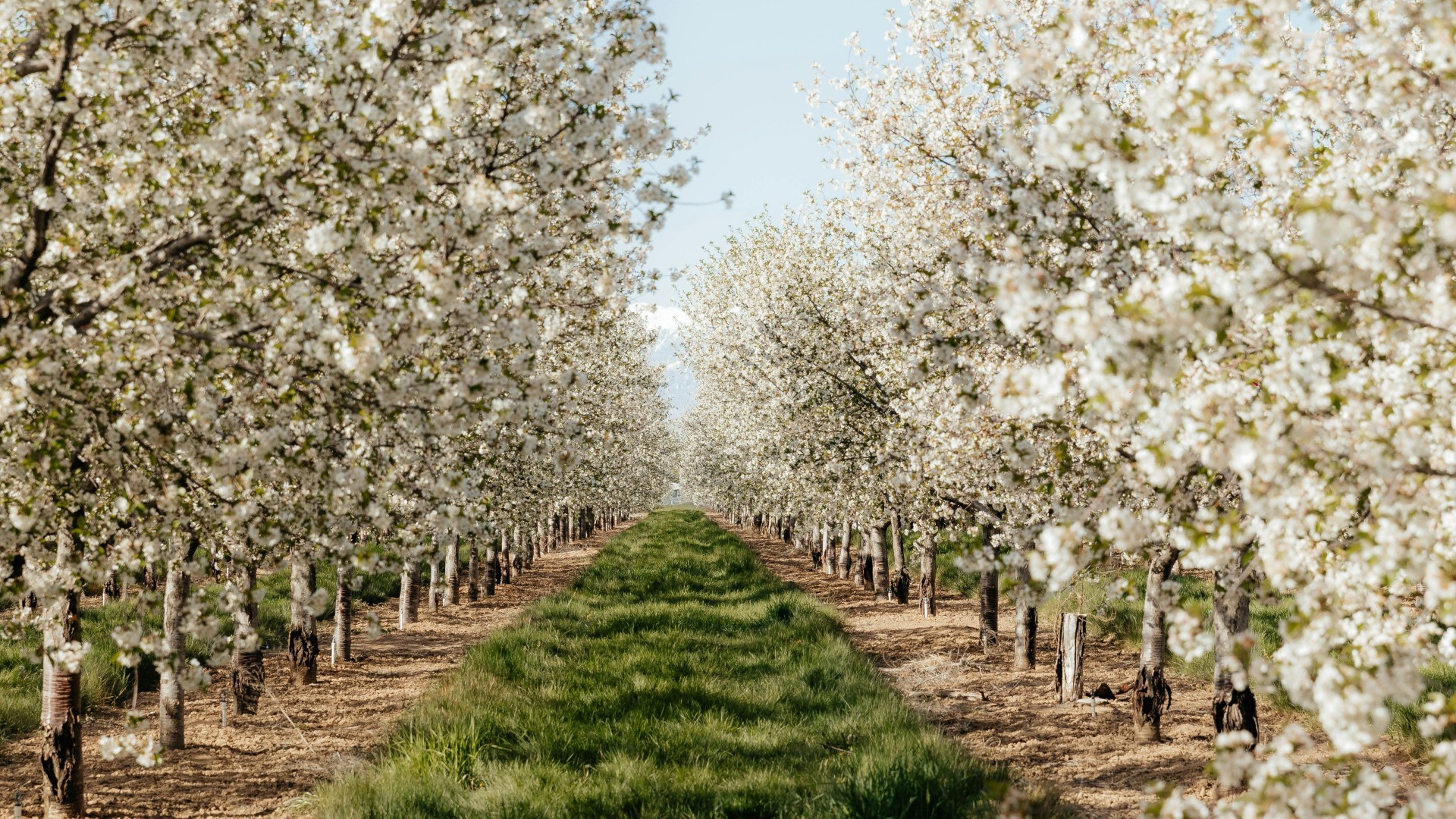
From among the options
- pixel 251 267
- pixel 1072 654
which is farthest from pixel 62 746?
pixel 1072 654

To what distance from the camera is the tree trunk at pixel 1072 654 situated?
12.9 meters

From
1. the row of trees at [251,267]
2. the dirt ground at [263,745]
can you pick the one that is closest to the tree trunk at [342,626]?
the dirt ground at [263,745]

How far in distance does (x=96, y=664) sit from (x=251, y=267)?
10.7 meters

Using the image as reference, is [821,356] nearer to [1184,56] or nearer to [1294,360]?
[1184,56]

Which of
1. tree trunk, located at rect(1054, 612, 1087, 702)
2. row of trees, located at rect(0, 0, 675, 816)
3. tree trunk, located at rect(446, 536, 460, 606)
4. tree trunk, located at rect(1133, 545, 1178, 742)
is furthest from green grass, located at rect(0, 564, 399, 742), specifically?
tree trunk, located at rect(1054, 612, 1087, 702)

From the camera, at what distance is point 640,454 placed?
43156 mm

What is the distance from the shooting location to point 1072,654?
42.7ft

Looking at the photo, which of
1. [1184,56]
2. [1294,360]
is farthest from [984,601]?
[1294,360]

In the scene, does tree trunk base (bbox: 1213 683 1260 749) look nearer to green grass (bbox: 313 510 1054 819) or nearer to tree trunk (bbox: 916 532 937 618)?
green grass (bbox: 313 510 1054 819)

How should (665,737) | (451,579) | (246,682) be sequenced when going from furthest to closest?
1. (451,579)
2. (246,682)
3. (665,737)

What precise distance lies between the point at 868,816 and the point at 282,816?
5719 millimetres

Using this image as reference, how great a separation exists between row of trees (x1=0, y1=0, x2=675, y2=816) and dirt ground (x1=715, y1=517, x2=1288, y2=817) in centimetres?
743

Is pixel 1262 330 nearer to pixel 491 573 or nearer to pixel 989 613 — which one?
pixel 989 613

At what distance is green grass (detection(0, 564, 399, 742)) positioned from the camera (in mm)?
11234
